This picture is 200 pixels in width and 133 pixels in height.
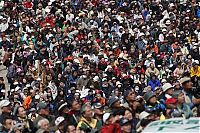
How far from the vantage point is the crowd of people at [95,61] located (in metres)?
10.3

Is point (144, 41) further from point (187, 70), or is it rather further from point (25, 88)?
point (25, 88)

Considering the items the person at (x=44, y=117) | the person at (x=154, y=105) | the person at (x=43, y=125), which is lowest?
the person at (x=44, y=117)

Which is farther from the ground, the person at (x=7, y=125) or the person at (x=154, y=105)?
the person at (x=154, y=105)

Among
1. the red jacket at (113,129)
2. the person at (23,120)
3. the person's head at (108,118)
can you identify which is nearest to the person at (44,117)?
the person at (23,120)

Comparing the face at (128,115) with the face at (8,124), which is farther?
the face at (8,124)

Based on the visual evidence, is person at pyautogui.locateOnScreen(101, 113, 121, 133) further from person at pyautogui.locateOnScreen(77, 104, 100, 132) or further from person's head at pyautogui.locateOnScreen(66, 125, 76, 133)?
person's head at pyautogui.locateOnScreen(66, 125, 76, 133)

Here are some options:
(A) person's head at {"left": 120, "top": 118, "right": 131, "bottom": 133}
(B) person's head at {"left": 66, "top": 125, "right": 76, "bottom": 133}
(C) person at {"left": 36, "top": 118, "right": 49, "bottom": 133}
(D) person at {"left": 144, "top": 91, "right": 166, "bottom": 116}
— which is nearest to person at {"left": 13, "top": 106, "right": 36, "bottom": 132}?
(C) person at {"left": 36, "top": 118, "right": 49, "bottom": 133}

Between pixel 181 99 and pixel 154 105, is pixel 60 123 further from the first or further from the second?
pixel 181 99

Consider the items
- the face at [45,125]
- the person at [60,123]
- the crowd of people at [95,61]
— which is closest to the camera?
the face at [45,125]

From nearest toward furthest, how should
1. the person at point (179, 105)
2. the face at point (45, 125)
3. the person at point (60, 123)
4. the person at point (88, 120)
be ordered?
the person at point (179, 105), the face at point (45, 125), the person at point (60, 123), the person at point (88, 120)

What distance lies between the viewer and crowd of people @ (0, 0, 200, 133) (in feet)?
33.7

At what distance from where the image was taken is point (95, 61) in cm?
1975

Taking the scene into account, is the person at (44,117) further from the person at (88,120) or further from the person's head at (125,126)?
the person's head at (125,126)

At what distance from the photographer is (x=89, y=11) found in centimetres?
2564
